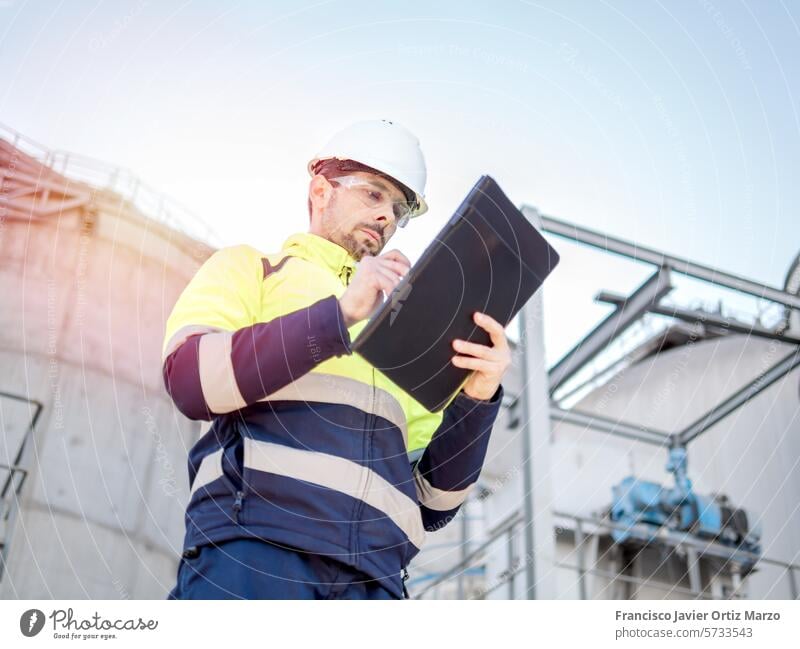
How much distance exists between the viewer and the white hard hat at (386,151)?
6.67 ft

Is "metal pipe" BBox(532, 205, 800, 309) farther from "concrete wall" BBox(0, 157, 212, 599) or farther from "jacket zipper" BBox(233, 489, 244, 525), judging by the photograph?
"jacket zipper" BBox(233, 489, 244, 525)

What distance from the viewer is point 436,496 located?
1.85m

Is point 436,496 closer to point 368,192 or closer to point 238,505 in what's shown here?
point 238,505

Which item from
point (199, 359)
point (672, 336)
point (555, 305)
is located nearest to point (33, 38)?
point (199, 359)

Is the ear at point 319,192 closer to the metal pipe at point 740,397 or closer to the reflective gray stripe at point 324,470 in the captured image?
the reflective gray stripe at point 324,470

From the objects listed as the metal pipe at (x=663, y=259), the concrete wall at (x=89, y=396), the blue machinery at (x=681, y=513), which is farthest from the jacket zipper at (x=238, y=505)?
the blue machinery at (x=681, y=513)

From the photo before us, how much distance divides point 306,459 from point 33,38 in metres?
1.56

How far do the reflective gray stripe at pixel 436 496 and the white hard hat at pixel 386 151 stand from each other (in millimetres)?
635

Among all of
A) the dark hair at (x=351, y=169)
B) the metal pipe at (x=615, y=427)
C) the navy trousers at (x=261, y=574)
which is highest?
the metal pipe at (x=615, y=427)

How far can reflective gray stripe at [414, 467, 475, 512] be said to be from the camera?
1842 mm

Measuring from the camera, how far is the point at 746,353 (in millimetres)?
6797

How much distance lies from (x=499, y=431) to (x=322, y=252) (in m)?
4.71
